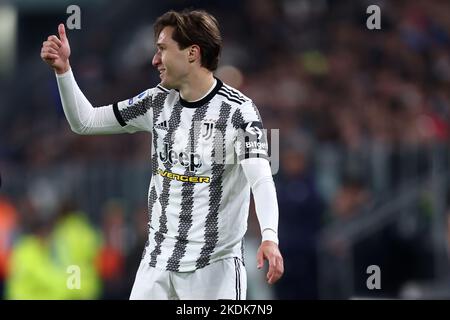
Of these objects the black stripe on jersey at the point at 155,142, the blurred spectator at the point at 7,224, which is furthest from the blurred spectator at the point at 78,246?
the black stripe on jersey at the point at 155,142

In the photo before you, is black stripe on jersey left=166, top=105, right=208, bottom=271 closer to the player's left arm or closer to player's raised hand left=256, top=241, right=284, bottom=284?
the player's left arm

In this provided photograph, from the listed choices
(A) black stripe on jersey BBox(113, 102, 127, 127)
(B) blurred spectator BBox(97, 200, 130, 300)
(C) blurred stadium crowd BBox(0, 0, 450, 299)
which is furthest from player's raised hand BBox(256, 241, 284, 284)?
(B) blurred spectator BBox(97, 200, 130, 300)

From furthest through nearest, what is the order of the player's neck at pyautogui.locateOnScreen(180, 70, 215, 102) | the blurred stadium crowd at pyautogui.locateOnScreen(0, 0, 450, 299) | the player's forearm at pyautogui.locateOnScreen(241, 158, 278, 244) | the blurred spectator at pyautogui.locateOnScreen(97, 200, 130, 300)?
the blurred spectator at pyautogui.locateOnScreen(97, 200, 130, 300) → the blurred stadium crowd at pyautogui.locateOnScreen(0, 0, 450, 299) → the player's neck at pyautogui.locateOnScreen(180, 70, 215, 102) → the player's forearm at pyautogui.locateOnScreen(241, 158, 278, 244)

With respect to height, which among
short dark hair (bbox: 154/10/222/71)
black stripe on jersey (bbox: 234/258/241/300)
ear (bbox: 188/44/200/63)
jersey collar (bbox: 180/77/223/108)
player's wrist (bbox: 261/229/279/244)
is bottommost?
black stripe on jersey (bbox: 234/258/241/300)

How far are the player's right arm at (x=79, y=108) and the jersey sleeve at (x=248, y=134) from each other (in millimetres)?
560

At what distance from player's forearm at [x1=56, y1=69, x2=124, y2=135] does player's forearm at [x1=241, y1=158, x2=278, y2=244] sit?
2.91 feet

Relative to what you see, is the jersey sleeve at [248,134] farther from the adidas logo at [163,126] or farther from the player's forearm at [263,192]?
the adidas logo at [163,126]

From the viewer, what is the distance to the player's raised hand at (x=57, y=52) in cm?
621

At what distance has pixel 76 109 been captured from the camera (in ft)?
20.9

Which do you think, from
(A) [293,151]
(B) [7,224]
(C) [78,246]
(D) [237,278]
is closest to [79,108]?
(D) [237,278]

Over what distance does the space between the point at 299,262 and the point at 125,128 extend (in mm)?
4809

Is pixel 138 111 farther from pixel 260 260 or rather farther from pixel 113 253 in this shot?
pixel 113 253

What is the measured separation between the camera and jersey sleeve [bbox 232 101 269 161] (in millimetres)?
5961

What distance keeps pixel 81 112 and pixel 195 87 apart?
66cm
